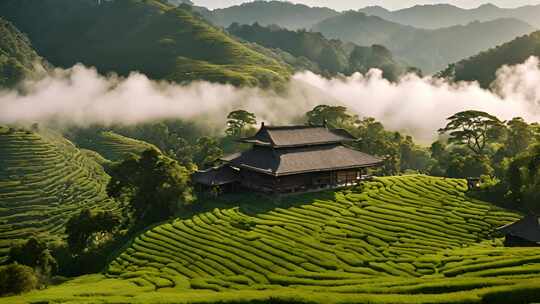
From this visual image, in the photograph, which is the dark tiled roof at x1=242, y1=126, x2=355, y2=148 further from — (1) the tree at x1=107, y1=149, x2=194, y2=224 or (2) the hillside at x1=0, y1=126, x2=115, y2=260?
(2) the hillside at x1=0, y1=126, x2=115, y2=260

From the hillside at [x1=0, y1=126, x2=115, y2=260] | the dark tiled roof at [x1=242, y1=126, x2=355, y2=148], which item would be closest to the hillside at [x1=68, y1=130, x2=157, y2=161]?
the hillside at [x1=0, y1=126, x2=115, y2=260]

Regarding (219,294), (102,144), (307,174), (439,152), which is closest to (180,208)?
(307,174)

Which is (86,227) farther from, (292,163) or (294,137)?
(294,137)

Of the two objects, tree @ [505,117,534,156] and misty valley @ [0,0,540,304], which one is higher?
tree @ [505,117,534,156]

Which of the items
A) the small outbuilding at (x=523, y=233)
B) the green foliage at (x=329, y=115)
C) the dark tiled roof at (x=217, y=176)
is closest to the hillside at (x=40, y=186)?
the dark tiled roof at (x=217, y=176)

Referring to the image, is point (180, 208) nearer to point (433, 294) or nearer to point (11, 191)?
point (433, 294)

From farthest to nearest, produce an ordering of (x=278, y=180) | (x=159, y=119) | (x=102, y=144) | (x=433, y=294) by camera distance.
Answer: (x=159, y=119) < (x=102, y=144) < (x=278, y=180) < (x=433, y=294)

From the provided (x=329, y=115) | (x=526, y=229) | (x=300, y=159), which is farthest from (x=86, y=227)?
(x=329, y=115)
